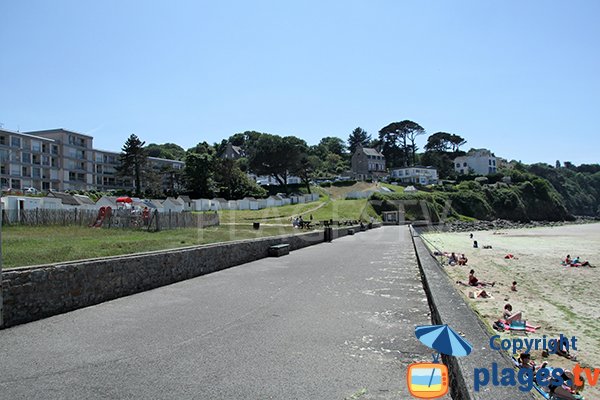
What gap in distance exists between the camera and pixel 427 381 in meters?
4.39

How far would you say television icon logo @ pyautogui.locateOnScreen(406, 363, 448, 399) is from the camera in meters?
4.19

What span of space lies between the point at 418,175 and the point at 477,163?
2594 centimetres

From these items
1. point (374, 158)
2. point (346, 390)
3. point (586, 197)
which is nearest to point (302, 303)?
point (346, 390)

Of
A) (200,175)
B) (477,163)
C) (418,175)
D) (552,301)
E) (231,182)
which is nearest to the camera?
(552,301)

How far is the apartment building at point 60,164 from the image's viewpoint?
2621 inches

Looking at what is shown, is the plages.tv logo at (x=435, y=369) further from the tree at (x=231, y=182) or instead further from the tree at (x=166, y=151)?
the tree at (x=166, y=151)

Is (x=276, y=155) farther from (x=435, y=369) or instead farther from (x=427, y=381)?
(x=427, y=381)

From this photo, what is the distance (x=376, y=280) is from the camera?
39.5ft

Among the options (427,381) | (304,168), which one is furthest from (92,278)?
(304,168)

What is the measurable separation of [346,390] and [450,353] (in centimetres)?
106

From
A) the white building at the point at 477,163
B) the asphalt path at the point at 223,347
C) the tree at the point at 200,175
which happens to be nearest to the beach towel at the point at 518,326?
the asphalt path at the point at 223,347

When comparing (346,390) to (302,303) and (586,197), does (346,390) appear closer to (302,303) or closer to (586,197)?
(302,303)

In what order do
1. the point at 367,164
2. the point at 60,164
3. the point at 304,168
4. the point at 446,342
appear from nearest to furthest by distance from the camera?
the point at 446,342 → the point at 60,164 → the point at 304,168 → the point at 367,164

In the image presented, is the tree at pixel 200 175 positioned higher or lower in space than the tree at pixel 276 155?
lower
